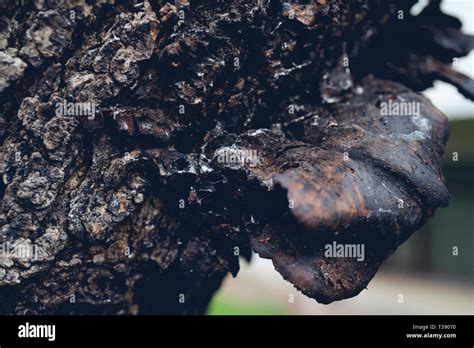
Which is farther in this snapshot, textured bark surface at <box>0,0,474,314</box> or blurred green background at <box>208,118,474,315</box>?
blurred green background at <box>208,118,474,315</box>

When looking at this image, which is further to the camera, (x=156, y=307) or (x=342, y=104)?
(x=156, y=307)

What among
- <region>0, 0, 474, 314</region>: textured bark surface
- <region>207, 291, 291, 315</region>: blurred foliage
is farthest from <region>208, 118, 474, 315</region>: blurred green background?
<region>0, 0, 474, 314</region>: textured bark surface

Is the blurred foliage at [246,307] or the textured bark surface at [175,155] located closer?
the textured bark surface at [175,155]

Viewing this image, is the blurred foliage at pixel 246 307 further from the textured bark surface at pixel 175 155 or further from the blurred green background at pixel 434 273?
the textured bark surface at pixel 175 155

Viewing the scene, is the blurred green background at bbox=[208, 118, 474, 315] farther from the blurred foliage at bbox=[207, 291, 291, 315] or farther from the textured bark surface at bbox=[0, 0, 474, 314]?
the textured bark surface at bbox=[0, 0, 474, 314]

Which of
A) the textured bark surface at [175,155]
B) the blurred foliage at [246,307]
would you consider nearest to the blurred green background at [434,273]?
the blurred foliage at [246,307]

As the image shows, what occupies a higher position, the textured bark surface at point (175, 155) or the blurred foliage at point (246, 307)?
the textured bark surface at point (175, 155)
